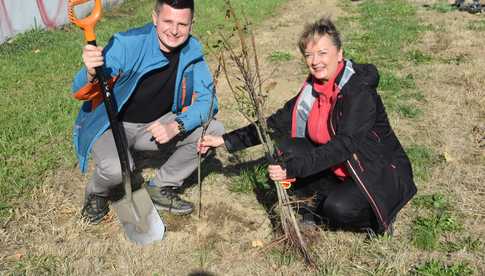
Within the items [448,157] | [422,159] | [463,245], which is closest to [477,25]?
[448,157]

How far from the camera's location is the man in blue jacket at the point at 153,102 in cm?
332

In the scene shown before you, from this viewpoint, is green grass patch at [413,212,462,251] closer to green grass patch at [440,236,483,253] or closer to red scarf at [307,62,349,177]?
green grass patch at [440,236,483,253]

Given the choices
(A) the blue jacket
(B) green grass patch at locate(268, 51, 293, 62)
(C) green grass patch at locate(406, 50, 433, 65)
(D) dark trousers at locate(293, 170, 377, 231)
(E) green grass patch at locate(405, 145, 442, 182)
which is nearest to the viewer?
(D) dark trousers at locate(293, 170, 377, 231)

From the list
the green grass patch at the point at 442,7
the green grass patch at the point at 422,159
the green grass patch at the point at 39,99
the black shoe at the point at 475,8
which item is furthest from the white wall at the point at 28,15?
the black shoe at the point at 475,8

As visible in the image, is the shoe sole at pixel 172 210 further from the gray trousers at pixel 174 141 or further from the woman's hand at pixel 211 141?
the woman's hand at pixel 211 141

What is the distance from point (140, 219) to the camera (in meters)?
3.43

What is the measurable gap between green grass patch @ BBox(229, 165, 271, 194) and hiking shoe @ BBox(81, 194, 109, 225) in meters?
1.03

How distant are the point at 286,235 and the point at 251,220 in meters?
0.56

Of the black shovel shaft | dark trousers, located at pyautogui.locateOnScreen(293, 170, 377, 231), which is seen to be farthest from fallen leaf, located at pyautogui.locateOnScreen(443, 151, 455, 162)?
the black shovel shaft

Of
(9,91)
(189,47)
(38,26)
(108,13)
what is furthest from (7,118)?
(108,13)

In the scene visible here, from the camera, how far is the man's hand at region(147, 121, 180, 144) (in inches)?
132

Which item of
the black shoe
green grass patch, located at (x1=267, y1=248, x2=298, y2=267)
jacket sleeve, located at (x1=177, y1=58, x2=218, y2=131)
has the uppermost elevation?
jacket sleeve, located at (x1=177, y1=58, x2=218, y2=131)

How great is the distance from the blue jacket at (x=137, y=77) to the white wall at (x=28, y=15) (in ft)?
18.5

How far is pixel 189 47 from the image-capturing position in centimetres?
356
